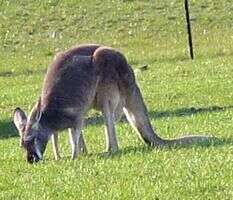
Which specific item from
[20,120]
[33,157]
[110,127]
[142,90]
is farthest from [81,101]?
[142,90]

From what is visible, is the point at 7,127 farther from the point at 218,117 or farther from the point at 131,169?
the point at 131,169

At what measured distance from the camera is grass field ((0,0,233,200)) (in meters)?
8.35

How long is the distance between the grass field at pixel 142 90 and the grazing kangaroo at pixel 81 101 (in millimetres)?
243

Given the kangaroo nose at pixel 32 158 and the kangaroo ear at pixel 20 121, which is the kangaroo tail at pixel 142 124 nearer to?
the kangaroo ear at pixel 20 121

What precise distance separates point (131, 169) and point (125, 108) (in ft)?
8.12

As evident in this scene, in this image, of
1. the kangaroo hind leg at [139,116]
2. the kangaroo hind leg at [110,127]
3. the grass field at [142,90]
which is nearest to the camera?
the grass field at [142,90]

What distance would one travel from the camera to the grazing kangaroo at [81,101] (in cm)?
1062

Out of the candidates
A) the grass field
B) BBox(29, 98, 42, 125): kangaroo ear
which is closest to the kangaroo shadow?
the grass field

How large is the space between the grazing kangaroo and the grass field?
24 centimetres

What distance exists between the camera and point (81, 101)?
10.8 metres

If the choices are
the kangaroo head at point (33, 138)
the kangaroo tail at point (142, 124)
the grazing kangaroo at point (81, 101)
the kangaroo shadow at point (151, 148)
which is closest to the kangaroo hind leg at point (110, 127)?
the grazing kangaroo at point (81, 101)

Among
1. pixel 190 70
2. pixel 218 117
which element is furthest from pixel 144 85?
pixel 218 117

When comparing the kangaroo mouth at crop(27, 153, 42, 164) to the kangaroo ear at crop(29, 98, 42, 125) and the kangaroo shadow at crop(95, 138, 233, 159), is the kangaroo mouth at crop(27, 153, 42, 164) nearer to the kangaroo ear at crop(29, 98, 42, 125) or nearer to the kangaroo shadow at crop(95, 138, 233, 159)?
the kangaroo ear at crop(29, 98, 42, 125)

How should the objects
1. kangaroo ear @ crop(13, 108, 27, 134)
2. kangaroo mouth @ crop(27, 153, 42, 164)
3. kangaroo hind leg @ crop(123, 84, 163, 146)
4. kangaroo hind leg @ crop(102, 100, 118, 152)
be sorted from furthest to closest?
1. kangaroo hind leg @ crop(123, 84, 163, 146)
2. kangaroo hind leg @ crop(102, 100, 118, 152)
3. kangaroo ear @ crop(13, 108, 27, 134)
4. kangaroo mouth @ crop(27, 153, 42, 164)
